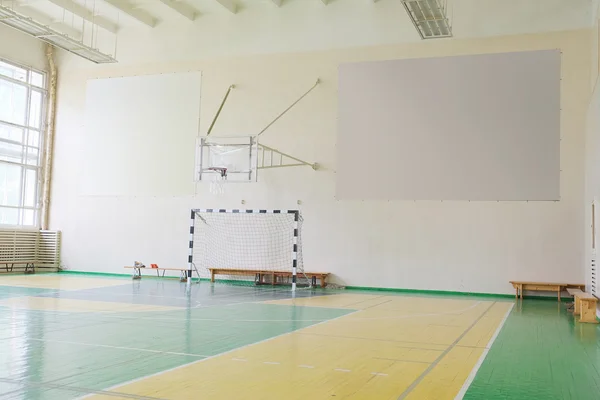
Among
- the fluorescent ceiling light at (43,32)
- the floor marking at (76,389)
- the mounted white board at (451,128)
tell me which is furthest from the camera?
the mounted white board at (451,128)

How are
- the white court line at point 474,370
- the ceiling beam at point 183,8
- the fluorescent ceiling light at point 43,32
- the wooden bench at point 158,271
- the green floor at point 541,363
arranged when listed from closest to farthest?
the white court line at point 474,370
the green floor at point 541,363
the fluorescent ceiling light at point 43,32
the ceiling beam at point 183,8
the wooden bench at point 158,271

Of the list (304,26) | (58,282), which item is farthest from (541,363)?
(304,26)

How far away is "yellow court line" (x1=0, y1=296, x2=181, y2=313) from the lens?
9.93 m

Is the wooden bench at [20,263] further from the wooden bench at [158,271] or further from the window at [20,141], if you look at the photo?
the wooden bench at [158,271]

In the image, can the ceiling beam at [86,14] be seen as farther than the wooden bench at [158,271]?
No

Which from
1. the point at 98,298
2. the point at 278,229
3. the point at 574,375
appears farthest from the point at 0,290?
the point at 574,375

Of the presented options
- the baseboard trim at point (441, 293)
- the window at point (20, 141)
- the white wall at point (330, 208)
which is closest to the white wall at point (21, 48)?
the window at point (20, 141)

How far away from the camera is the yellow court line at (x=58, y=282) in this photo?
14134 mm

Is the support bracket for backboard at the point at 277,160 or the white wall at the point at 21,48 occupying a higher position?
the white wall at the point at 21,48

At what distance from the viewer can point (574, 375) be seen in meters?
5.78

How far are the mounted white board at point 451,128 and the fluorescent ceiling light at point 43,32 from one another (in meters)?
7.03

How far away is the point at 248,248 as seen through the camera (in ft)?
57.0

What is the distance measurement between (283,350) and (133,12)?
14383 millimetres

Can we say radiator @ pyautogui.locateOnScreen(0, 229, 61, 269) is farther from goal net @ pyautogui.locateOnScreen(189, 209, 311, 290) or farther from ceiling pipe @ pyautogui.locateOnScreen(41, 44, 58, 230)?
goal net @ pyautogui.locateOnScreen(189, 209, 311, 290)
